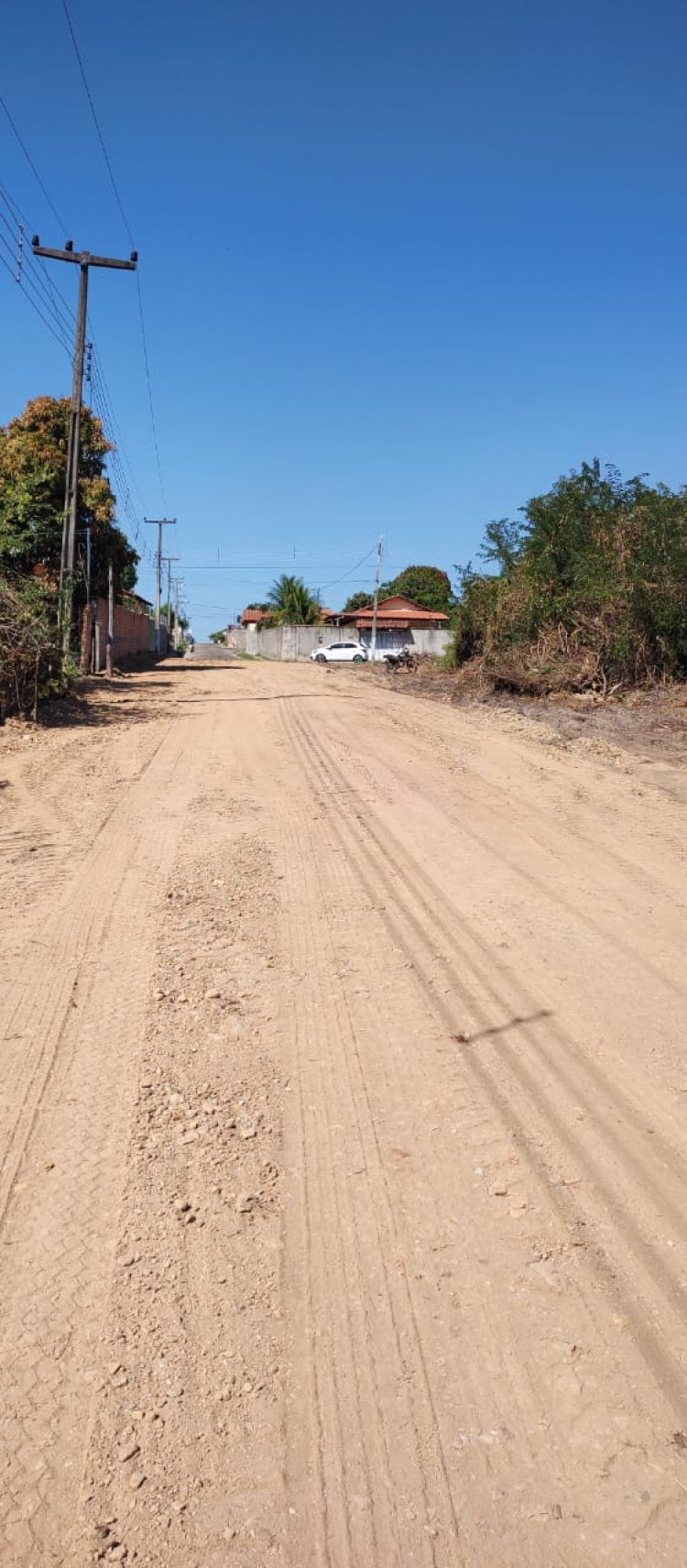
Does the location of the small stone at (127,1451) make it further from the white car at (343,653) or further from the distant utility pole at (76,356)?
the white car at (343,653)

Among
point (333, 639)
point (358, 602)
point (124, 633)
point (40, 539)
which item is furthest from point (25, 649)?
point (358, 602)

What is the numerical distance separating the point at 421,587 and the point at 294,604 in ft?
90.8

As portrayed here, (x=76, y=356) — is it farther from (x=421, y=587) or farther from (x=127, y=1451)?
(x=421, y=587)

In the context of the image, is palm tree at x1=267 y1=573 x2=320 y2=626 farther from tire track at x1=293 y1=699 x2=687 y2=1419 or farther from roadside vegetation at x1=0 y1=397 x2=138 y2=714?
tire track at x1=293 y1=699 x2=687 y2=1419

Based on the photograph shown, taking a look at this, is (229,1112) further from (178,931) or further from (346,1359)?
(178,931)

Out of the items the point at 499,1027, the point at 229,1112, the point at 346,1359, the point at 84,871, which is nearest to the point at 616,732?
the point at 84,871

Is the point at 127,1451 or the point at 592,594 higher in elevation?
the point at 592,594

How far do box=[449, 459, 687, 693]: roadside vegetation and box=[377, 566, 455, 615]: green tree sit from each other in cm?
6646

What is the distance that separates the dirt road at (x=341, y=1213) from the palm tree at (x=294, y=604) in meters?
63.6

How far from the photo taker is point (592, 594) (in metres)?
18.1

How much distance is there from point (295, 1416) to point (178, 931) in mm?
3230

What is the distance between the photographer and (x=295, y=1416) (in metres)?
2.33

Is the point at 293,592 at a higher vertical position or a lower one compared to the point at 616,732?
higher

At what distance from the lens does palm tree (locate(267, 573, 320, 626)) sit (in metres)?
69.3
